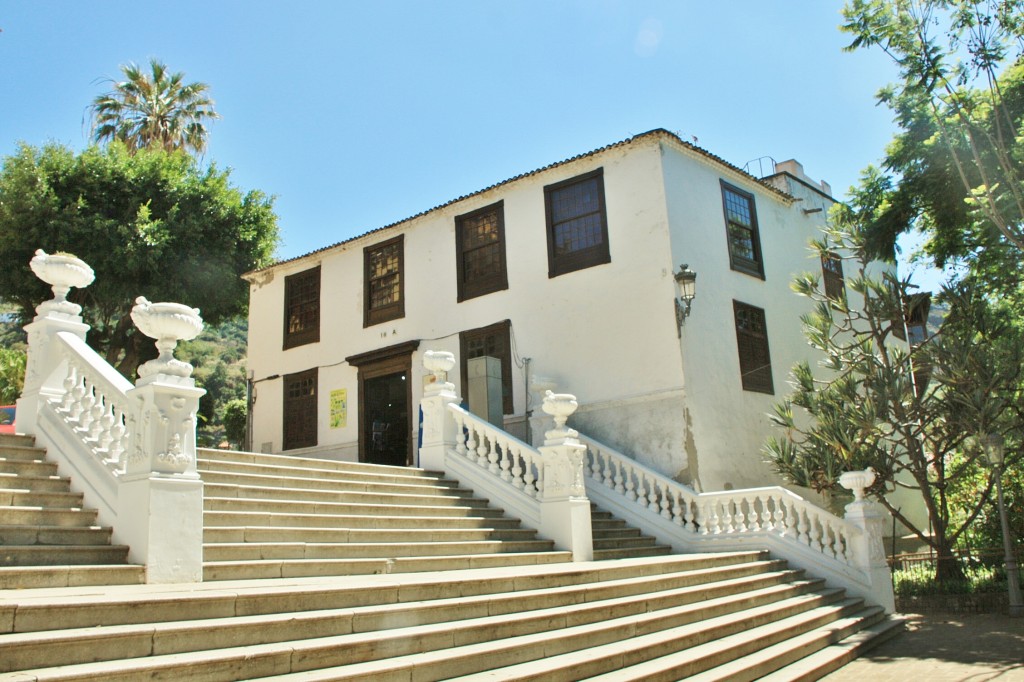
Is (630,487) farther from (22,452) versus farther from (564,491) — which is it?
(22,452)

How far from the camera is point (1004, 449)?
1217cm

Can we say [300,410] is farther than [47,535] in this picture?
Yes

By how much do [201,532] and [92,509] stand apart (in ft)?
4.22

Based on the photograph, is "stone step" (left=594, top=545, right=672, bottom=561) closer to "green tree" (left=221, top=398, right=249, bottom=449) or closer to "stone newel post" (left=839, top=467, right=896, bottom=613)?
"stone newel post" (left=839, top=467, right=896, bottom=613)

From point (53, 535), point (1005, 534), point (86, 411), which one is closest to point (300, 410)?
point (86, 411)

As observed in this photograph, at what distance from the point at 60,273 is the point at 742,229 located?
41.1ft

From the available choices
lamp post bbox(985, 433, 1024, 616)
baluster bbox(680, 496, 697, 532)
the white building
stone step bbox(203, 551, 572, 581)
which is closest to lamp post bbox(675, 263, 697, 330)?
the white building

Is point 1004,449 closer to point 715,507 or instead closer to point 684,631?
point 715,507

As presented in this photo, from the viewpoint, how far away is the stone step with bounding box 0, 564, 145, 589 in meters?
5.22

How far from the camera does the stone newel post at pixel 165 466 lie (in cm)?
613

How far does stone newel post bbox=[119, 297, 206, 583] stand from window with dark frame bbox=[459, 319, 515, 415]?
9.17 meters

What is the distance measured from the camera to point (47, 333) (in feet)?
28.1

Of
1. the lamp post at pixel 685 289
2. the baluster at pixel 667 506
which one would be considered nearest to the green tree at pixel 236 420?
the lamp post at pixel 685 289

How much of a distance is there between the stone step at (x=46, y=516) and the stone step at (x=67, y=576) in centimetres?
81
